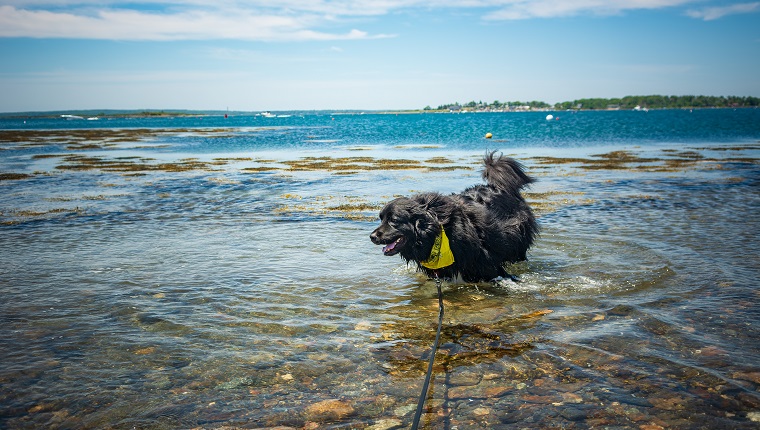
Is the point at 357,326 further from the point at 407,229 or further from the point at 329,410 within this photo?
the point at 329,410

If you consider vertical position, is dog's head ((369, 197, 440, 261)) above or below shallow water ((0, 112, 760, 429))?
above

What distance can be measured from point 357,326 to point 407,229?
61.3 inches

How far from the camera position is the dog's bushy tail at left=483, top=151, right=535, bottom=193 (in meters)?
8.26

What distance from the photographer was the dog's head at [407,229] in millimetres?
6617

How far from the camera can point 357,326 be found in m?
5.83

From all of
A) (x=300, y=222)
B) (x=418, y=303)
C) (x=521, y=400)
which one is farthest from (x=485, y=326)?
(x=300, y=222)

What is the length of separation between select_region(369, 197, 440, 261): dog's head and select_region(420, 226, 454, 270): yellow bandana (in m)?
0.07

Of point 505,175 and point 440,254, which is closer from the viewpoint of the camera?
point 440,254

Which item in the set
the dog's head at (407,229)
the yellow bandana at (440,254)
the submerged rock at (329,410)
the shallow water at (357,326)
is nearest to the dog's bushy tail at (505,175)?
the shallow water at (357,326)

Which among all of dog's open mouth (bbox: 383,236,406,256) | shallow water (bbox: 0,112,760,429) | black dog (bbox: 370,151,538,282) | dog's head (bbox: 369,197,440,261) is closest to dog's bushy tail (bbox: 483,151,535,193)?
black dog (bbox: 370,151,538,282)

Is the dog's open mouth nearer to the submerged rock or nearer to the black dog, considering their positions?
the black dog

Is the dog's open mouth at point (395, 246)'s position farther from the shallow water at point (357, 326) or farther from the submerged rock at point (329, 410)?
the submerged rock at point (329, 410)

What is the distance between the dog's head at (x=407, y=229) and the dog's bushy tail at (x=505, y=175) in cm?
207

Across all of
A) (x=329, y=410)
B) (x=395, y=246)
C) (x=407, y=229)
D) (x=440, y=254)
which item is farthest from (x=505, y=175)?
(x=329, y=410)
